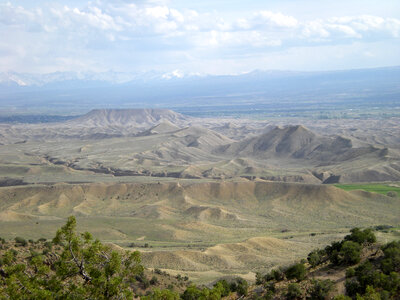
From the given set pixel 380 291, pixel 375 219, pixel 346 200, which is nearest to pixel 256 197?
pixel 346 200

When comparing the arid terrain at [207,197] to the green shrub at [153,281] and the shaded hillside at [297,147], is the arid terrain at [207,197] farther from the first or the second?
the green shrub at [153,281]

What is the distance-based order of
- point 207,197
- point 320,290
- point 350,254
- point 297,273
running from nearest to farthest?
point 320,290
point 297,273
point 350,254
point 207,197

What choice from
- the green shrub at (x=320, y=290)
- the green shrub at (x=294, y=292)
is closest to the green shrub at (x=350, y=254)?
the green shrub at (x=320, y=290)

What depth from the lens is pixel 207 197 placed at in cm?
6856

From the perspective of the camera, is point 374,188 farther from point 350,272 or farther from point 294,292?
point 294,292

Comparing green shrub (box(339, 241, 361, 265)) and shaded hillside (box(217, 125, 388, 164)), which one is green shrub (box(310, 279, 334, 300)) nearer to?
green shrub (box(339, 241, 361, 265))

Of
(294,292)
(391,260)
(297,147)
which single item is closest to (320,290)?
(294,292)

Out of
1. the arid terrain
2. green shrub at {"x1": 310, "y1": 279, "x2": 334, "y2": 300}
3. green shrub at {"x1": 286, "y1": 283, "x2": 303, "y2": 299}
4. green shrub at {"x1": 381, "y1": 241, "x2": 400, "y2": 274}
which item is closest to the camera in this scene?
green shrub at {"x1": 310, "y1": 279, "x2": 334, "y2": 300}

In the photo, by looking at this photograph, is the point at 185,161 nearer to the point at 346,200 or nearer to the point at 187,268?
the point at 346,200

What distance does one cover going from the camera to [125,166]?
98500 mm

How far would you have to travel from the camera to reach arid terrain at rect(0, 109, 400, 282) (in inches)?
1603

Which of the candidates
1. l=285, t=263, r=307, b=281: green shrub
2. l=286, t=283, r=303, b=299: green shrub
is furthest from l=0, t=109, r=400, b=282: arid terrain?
l=286, t=283, r=303, b=299: green shrub

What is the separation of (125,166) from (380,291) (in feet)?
275

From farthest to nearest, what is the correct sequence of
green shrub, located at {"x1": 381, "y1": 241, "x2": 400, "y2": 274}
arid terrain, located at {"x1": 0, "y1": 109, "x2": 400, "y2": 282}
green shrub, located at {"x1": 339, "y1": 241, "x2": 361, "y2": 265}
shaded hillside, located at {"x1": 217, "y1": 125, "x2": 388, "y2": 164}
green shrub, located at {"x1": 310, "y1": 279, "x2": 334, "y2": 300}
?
shaded hillside, located at {"x1": 217, "y1": 125, "x2": 388, "y2": 164} < arid terrain, located at {"x1": 0, "y1": 109, "x2": 400, "y2": 282} < green shrub, located at {"x1": 339, "y1": 241, "x2": 361, "y2": 265} < green shrub, located at {"x1": 381, "y1": 241, "x2": 400, "y2": 274} < green shrub, located at {"x1": 310, "y1": 279, "x2": 334, "y2": 300}
